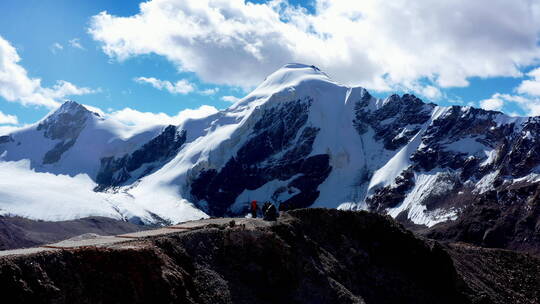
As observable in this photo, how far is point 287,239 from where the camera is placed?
40.1 m

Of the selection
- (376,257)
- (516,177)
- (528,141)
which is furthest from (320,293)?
(528,141)

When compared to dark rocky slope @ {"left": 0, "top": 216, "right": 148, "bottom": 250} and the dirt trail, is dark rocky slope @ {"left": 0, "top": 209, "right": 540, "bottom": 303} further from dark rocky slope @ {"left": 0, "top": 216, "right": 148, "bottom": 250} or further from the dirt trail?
dark rocky slope @ {"left": 0, "top": 216, "right": 148, "bottom": 250}

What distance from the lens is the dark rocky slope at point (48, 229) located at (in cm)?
16900

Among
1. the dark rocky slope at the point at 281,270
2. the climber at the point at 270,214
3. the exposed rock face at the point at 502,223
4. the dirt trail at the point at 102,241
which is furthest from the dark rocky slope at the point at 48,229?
the dark rocky slope at the point at 281,270

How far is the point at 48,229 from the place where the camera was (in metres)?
187

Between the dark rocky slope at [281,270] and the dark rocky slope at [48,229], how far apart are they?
434ft

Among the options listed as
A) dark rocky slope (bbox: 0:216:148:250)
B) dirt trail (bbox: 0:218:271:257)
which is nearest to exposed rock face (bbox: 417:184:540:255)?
dark rocky slope (bbox: 0:216:148:250)

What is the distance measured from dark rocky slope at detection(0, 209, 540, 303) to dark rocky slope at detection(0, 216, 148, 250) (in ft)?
434

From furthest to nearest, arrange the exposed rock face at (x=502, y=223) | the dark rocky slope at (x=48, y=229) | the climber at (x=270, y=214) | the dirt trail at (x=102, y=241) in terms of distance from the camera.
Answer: the dark rocky slope at (x=48, y=229) < the exposed rock face at (x=502, y=223) < the climber at (x=270, y=214) < the dirt trail at (x=102, y=241)

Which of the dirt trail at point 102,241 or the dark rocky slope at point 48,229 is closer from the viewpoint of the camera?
the dirt trail at point 102,241

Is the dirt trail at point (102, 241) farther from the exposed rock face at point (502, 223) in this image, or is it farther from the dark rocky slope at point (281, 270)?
the exposed rock face at point (502, 223)

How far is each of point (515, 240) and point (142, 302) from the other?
453 ft

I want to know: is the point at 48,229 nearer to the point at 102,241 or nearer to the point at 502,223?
the point at 502,223

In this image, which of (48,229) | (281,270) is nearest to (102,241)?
(281,270)
